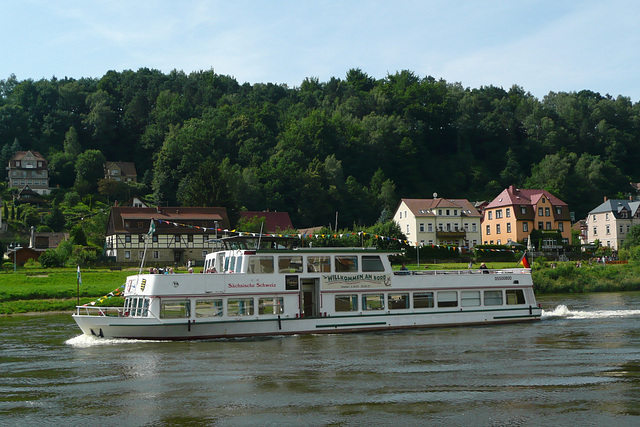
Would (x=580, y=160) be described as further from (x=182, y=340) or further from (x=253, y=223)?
(x=182, y=340)

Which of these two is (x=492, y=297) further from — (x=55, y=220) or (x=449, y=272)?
(x=55, y=220)

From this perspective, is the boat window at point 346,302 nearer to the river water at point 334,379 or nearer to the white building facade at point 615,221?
the river water at point 334,379

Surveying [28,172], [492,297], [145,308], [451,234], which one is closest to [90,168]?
[28,172]

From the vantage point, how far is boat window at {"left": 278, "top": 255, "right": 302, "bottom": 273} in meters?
30.4

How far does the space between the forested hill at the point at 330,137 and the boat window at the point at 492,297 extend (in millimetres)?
82495

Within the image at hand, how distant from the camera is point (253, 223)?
92812 millimetres

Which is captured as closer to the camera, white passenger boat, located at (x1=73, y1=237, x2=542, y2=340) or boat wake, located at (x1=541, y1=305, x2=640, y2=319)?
white passenger boat, located at (x1=73, y1=237, x2=542, y2=340)

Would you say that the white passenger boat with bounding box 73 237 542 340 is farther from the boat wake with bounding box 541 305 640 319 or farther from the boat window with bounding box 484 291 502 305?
the boat wake with bounding box 541 305 640 319

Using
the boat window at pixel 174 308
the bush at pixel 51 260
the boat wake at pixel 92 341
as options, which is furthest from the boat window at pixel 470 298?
the bush at pixel 51 260

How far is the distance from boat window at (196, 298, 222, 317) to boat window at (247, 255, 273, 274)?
2.02 m

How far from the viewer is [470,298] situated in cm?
3381

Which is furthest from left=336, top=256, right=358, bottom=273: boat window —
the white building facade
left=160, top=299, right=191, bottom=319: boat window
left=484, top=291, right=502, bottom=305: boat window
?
the white building facade

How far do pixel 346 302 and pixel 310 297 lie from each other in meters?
1.67

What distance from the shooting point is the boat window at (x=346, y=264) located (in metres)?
31.3
